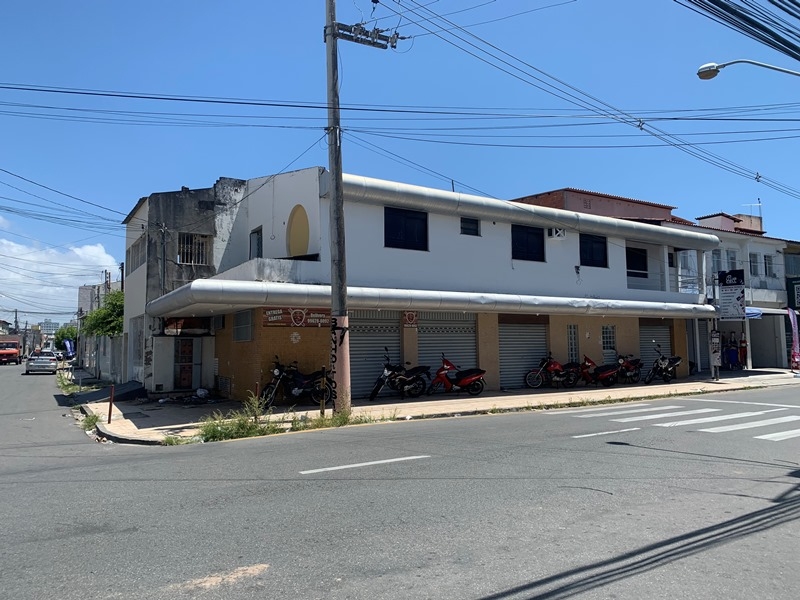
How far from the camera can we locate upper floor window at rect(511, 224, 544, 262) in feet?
72.6

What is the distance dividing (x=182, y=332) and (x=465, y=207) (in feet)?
35.9

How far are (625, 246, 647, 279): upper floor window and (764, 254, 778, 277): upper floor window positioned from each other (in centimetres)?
1156

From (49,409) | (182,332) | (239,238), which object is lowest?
(49,409)

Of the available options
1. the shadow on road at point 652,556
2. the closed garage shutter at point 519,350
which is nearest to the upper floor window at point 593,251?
the closed garage shutter at point 519,350

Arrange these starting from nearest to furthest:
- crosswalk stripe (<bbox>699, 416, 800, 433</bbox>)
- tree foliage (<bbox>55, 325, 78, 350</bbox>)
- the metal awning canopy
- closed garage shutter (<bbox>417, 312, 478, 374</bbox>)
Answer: crosswalk stripe (<bbox>699, 416, 800, 433</bbox>)
the metal awning canopy
closed garage shutter (<bbox>417, 312, 478, 374</bbox>)
tree foliage (<bbox>55, 325, 78, 350</bbox>)

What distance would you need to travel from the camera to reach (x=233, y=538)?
5.59 m

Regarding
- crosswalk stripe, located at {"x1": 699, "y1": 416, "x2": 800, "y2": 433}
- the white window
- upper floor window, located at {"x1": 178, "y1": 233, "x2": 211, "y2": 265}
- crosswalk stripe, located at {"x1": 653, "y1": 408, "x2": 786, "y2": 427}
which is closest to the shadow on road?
crosswalk stripe, located at {"x1": 699, "y1": 416, "x2": 800, "y2": 433}

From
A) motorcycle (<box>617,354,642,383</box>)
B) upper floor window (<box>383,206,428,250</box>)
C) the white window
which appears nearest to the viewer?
upper floor window (<box>383,206,428,250</box>)

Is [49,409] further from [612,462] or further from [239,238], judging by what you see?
[612,462]

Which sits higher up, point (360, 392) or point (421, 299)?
point (421, 299)

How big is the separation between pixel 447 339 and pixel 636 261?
1088 cm

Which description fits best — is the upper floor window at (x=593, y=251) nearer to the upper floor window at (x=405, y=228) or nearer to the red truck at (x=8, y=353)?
the upper floor window at (x=405, y=228)

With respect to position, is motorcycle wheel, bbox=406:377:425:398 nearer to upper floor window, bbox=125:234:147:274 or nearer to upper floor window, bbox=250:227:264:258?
upper floor window, bbox=250:227:264:258

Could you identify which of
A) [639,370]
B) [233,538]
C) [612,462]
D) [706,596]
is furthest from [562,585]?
[639,370]
